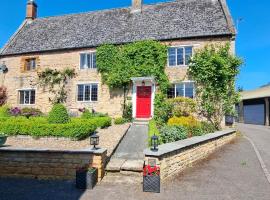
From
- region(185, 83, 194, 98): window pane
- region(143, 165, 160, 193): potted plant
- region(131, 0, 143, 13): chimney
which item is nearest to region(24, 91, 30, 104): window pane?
region(131, 0, 143, 13): chimney

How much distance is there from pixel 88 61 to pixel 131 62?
4.43 metres

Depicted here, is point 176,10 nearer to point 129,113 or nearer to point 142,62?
point 142,62

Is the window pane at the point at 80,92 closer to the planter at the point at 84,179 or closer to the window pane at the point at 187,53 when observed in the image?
the window pane at the point at 187,53

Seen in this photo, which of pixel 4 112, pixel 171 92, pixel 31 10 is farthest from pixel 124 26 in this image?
pixel 4 112

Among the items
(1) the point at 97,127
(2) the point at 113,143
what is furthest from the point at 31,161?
(1) the point at 97,127

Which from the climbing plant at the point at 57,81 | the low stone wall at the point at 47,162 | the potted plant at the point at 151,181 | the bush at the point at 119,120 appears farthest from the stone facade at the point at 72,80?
the potted plant at the point at 151,181

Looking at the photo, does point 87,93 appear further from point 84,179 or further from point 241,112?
point 241,112

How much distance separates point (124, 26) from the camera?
903 inches

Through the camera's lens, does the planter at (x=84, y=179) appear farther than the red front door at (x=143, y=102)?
No

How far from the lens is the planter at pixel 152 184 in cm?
764

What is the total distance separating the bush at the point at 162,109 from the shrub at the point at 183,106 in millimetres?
365

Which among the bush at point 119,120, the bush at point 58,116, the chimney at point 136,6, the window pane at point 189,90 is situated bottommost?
the bush at point 119,120

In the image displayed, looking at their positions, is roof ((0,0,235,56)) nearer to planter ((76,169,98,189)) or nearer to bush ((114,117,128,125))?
bush ((114,117,128,125))

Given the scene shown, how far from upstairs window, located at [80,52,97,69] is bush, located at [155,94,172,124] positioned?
6778 mm
